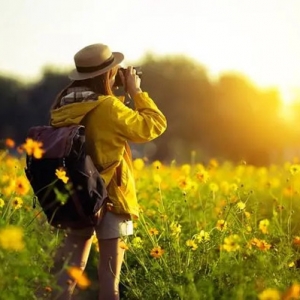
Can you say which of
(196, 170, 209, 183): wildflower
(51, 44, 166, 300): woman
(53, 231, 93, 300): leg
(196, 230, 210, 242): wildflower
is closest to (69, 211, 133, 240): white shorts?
(51, 44, 166, 300): woman

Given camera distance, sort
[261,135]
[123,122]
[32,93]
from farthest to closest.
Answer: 1. [32,93]
2. [261,135]
3. [123,122]

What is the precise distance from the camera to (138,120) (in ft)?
16.5

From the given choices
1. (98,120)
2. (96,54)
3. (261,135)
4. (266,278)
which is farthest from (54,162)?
(261,135)

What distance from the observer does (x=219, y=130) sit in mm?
40656

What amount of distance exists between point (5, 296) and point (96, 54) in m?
1.62

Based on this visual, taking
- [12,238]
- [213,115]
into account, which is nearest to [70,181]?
[12,238]

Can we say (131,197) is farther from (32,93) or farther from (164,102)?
(32,93)

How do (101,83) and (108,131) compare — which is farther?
(101,83)

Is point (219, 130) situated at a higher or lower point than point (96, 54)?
lower

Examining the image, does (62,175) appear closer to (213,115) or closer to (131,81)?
(131,81)

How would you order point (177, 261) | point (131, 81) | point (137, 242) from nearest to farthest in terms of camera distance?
point (131, 81) → point (177, 261) → point (137, 242)

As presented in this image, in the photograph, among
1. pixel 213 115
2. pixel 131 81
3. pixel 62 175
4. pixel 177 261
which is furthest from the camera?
pixel 213 115

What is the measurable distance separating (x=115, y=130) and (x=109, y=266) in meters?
0.80

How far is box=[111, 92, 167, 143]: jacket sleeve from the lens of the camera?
4.99m
